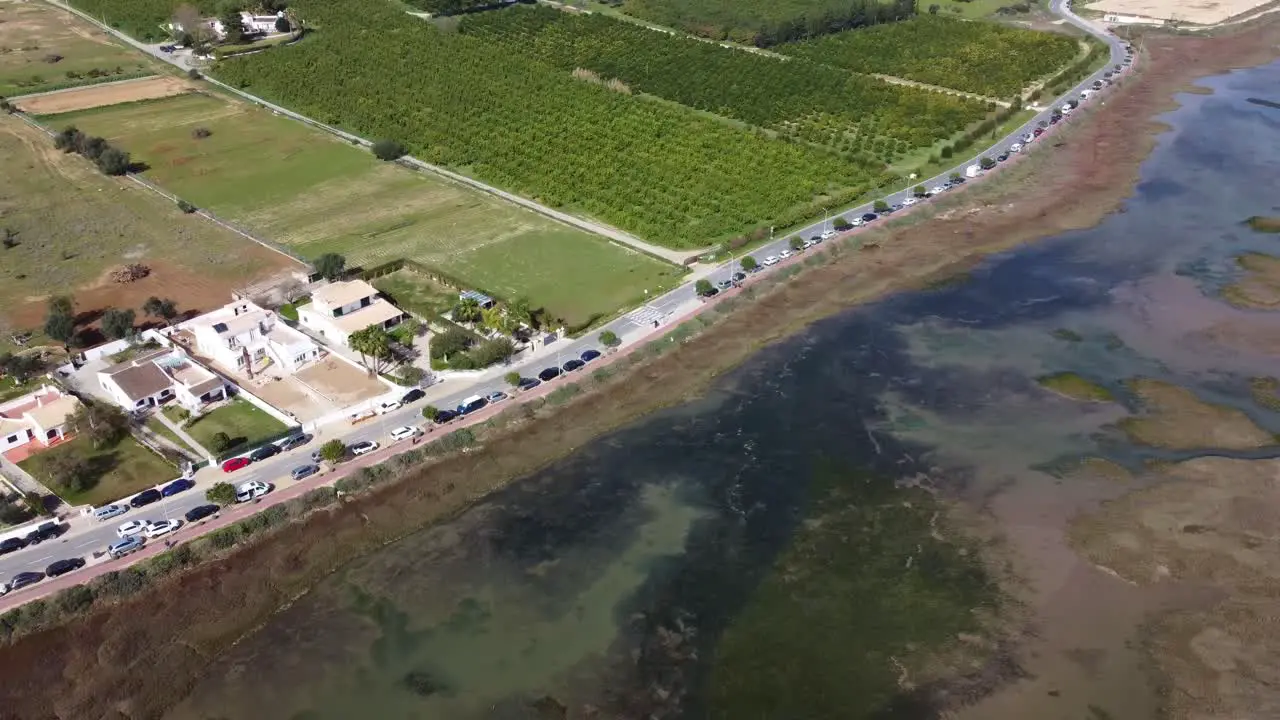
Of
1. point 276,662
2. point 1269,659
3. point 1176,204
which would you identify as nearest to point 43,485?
point 276,662

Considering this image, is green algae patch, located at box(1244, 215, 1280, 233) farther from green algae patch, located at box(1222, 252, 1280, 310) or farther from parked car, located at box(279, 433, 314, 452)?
parked car, located at box(279, 433, 314, 452)

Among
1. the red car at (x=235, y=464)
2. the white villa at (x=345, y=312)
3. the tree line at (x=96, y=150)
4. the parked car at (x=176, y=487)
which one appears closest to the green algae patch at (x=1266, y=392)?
the white villa at (x=345, y=312)

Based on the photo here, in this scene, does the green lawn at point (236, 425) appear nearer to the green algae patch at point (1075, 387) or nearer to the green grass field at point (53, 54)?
the green algae patch at point (1075, 387)

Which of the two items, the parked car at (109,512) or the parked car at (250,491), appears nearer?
the parked car at (109,512)

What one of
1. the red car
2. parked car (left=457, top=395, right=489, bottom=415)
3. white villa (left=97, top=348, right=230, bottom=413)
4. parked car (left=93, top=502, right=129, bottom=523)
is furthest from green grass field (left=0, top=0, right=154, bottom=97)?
parked car (left=457, top=395, right=489, bottom=415)

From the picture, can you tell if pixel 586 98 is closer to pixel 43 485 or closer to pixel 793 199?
pixel 793 199

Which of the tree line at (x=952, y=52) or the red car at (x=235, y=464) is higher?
the tree line at (x=952, y=52)

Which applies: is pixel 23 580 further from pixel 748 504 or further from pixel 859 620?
pixel 859 620
